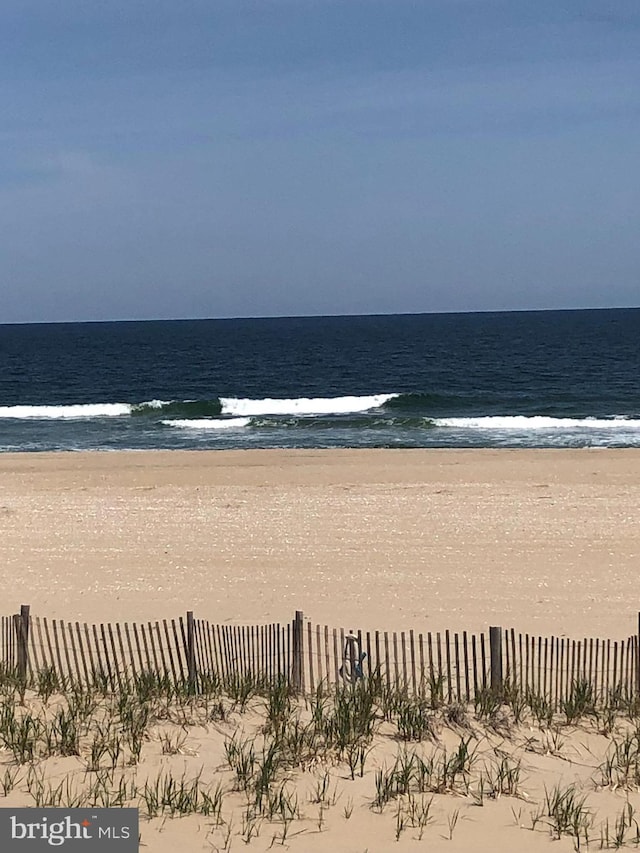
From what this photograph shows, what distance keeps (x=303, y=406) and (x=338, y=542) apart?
30183 mm

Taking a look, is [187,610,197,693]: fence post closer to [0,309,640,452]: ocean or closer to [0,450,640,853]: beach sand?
[0,450,640,853]: beach sand

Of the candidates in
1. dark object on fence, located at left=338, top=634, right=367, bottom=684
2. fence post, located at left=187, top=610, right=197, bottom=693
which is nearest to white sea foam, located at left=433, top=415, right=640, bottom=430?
dark object on fence, located at left=338, top=634, right=367, bottom=684

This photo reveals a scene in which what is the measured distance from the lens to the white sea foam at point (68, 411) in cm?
4647

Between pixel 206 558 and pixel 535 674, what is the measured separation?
846 centimetres

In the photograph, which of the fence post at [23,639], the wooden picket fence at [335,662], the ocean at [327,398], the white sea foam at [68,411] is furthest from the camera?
the white sea foam at [68,411]

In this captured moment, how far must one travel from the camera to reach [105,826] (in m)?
6.55

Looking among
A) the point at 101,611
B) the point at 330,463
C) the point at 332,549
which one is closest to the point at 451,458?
the point at 330,463

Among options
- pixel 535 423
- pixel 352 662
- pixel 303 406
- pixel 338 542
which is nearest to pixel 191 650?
pixel 352 662

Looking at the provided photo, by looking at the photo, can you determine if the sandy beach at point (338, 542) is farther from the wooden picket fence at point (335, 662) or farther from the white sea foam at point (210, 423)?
the white sea foam at point (210, 423)

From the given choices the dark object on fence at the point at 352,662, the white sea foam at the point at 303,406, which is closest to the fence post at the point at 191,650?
the dark object on fence at the point at 352,662

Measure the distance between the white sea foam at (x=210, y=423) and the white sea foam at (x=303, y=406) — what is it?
2.38 metres

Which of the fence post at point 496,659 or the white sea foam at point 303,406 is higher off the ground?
the white sea foam at point 303,406

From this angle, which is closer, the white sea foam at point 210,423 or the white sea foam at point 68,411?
the white sea foam at point 210,423

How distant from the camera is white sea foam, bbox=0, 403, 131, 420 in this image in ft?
152
